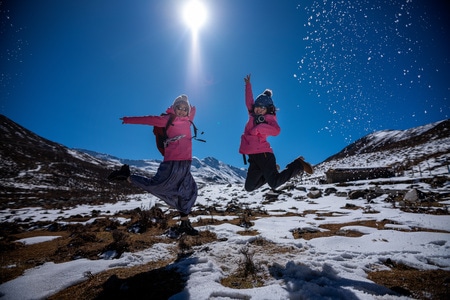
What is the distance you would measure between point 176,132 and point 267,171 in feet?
6.90

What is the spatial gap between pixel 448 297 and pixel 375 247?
1708 mm

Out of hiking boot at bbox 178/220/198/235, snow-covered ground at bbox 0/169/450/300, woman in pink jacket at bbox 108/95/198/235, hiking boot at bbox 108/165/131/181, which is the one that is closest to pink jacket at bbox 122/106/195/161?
woman in pink jacket at bbox 108/95/198/235

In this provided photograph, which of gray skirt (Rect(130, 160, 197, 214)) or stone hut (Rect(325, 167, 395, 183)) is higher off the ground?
stone hut (Rect(325, 167, 395, 183))

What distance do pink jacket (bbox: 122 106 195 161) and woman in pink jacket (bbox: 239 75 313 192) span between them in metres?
1.21

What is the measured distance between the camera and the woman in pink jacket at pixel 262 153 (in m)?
4.71

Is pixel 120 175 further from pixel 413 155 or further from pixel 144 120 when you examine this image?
pixel 413 155

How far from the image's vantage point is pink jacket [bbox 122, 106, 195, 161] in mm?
4375

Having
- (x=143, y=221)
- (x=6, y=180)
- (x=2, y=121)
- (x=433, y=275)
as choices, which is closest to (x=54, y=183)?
(x=6, y=180)

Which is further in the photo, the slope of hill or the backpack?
the slope of hill

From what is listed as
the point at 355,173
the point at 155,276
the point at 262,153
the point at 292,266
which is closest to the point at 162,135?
the point at 262,153

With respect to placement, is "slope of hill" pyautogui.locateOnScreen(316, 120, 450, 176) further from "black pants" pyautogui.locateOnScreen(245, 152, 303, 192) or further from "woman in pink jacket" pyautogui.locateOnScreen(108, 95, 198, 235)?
"woman in pink jacket" pyautogui.locateOnScreen(108, 95, 198, 235)

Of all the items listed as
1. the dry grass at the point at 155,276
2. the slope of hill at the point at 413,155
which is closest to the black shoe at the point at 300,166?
the dry grass at the point at 155,276

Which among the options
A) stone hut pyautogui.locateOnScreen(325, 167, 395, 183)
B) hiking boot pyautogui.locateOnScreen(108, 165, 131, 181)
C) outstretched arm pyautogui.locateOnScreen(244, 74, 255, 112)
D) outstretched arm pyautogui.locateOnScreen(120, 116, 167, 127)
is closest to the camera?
hiking boot pyautogui.locateOnScreen(108, 165, 131, 181)

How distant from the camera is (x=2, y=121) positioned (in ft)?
293
